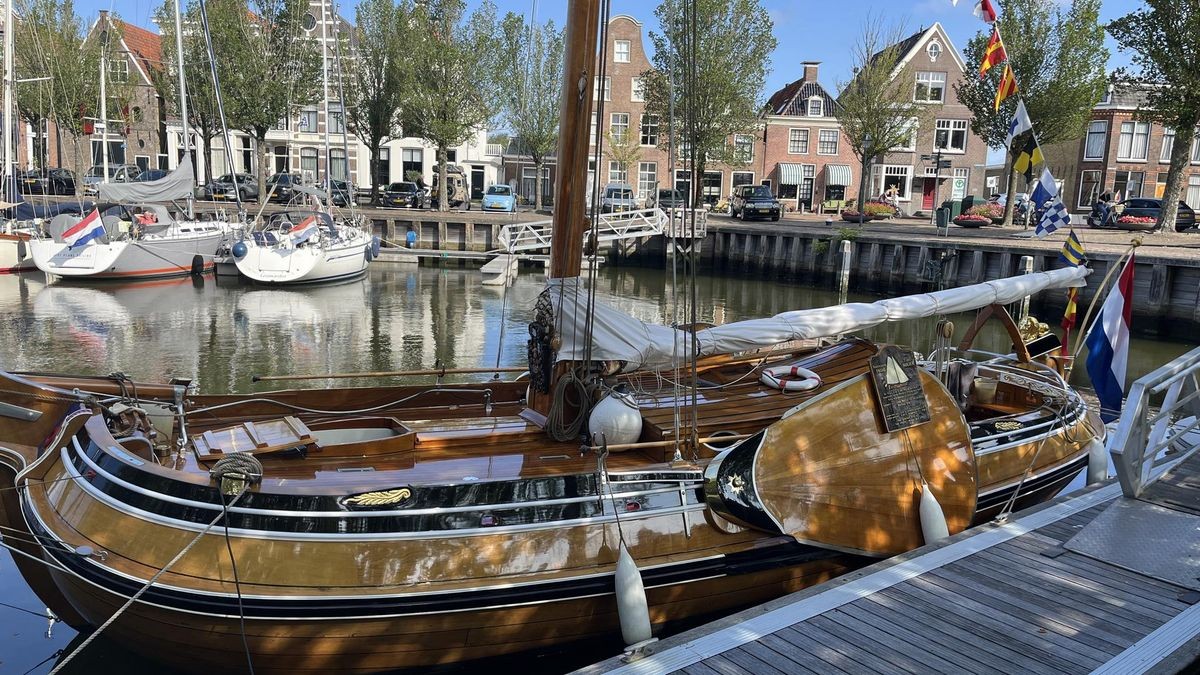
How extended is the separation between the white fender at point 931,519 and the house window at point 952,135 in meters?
45.2

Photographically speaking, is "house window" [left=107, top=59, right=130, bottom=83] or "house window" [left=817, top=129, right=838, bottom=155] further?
"house window" [left=817, top=129, right=838, bottom=155]

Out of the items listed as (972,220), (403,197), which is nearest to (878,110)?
(972,220)

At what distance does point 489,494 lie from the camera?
17.6 feet

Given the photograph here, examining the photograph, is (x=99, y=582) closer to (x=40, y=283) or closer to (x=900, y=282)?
(x=40, y=283)

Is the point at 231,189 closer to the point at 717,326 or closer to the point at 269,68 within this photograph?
the point at 269,68

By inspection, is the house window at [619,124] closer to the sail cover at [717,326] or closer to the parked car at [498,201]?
the parked car at [498,201]

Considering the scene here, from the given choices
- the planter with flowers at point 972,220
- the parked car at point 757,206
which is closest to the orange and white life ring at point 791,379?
the planter with flowers at point 972,220

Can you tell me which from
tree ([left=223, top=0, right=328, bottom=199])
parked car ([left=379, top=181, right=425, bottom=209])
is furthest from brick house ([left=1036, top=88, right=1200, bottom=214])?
tree ([left=223, top=0, right=328, bottom=199])

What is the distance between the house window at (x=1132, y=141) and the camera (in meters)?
42.9

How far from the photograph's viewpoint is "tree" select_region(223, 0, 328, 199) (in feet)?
113

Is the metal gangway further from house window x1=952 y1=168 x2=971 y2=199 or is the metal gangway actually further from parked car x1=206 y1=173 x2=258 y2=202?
house window x1=952 y1=168 x2=971 y2=199

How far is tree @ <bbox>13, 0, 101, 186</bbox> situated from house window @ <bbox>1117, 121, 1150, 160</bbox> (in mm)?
49628

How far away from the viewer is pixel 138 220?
26.5m

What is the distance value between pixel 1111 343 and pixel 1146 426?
241 centimetres
